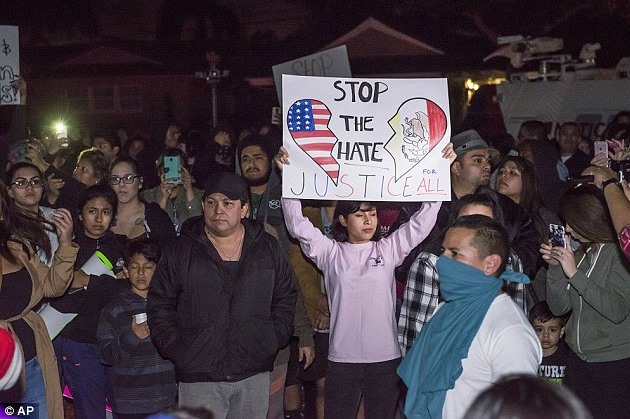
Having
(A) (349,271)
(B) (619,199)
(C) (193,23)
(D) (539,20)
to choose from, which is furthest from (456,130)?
(C) (193,23)

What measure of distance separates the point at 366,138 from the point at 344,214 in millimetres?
536

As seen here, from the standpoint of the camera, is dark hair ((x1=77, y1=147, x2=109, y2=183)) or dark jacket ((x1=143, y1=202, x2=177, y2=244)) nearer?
dark jacket ((x1=143, y1=202, x2=177, y2=244))

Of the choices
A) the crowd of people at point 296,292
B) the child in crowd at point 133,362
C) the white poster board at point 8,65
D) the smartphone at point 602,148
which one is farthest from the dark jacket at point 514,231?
the white poster board at point 8,65

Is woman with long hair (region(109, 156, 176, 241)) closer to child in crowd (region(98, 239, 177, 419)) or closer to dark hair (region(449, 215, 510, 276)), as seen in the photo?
child in crowd (region(98, 239, 177, 419))

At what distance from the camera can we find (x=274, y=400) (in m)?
6.70

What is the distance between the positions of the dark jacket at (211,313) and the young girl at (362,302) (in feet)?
2.01

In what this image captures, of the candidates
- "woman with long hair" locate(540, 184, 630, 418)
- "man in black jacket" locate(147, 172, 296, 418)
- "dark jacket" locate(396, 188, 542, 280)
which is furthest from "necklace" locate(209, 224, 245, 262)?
"woman with long hair" locate(540, 184, 630, 418)

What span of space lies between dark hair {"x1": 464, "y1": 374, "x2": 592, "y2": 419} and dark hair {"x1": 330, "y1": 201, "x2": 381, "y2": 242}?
3905mm

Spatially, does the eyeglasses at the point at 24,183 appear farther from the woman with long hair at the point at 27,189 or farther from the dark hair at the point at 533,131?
the dark hair at the point at 533,131

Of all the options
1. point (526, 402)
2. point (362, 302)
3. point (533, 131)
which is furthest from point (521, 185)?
point (526, 402)

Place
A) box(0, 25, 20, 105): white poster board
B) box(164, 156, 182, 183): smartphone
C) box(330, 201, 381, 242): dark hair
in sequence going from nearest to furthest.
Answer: box(330, 201, 381, 242): dark hair → box(164, 156, 182, 183): smartphone → box(0, 25, 20, 105): white poster board

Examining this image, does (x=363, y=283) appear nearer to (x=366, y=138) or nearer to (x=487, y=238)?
(x=366, y=138)

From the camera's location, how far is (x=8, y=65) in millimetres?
9852

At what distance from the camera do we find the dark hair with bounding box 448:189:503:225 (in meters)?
5.81
